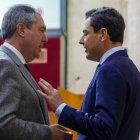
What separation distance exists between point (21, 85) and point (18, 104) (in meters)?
0.09

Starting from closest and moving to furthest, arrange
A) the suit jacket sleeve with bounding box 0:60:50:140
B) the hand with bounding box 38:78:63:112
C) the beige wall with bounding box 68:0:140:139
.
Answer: the suit jacket sleeve with bounding box 0:60:50:140, the hand with bounding box 38:78:63:112, the beige wall with bounding box 68:0:140:139

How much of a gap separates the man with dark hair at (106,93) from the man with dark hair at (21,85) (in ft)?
0.24

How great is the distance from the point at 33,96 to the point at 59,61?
8.31ft

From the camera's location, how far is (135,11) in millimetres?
3908

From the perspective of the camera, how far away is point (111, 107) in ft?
5.44

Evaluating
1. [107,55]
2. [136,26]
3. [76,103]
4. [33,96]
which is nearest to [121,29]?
[107,55]

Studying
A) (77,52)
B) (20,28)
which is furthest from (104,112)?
(77,52)

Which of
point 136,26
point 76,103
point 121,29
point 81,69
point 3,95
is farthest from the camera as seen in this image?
point 81,69

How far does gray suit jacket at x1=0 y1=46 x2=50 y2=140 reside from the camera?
1621 mm

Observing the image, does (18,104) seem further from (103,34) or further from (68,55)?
(68,55)

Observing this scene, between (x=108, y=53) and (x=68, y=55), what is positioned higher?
(x=108, y=53)

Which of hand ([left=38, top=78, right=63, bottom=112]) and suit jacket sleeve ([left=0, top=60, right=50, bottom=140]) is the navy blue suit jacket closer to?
hand ([left=38, top=78, right=63, bottom=112])

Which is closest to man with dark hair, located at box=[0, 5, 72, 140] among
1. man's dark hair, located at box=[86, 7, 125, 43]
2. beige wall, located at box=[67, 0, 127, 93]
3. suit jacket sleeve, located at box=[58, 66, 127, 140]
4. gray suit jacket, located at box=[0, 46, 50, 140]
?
gray suit jacket, located at box=[0, 46, 50, 140]

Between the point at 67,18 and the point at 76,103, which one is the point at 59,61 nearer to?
the point at 67,18
